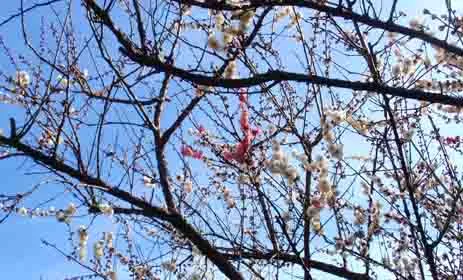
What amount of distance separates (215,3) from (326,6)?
0.50 meters

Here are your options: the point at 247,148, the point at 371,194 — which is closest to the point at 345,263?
the point at 371,194

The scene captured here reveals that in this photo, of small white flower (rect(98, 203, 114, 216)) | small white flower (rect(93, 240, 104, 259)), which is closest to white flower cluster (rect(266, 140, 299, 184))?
small white flower (rect(98, 203, 114, 216))

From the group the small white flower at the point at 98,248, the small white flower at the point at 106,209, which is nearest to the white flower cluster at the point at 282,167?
the small white flower at the point at 106,209

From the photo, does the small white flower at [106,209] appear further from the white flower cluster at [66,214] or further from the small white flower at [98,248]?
the small white flower at [98,248]

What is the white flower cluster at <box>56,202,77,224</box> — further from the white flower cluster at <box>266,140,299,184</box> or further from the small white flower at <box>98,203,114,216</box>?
the white flower cluster at <box>266,140,299,184</box>

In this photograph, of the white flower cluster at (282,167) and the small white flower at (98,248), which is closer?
the white flower cluster at (282,167)

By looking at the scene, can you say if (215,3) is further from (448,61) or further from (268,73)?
(448,61)

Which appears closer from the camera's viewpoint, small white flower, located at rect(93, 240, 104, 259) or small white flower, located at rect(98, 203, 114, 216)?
small white flower, located at rect(98, 203, 114, 216)

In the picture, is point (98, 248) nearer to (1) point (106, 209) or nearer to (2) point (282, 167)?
(1) point (106, 209)

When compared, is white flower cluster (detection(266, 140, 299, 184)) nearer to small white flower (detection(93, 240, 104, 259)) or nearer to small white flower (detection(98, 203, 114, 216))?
small white flower (detection(98, 203, 114, 216))

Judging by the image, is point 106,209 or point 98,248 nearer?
point 106,209

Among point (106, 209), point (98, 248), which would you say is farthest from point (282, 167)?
point (98, 248)

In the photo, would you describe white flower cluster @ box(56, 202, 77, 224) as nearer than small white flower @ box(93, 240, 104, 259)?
Yes

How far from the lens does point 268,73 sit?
260cm
